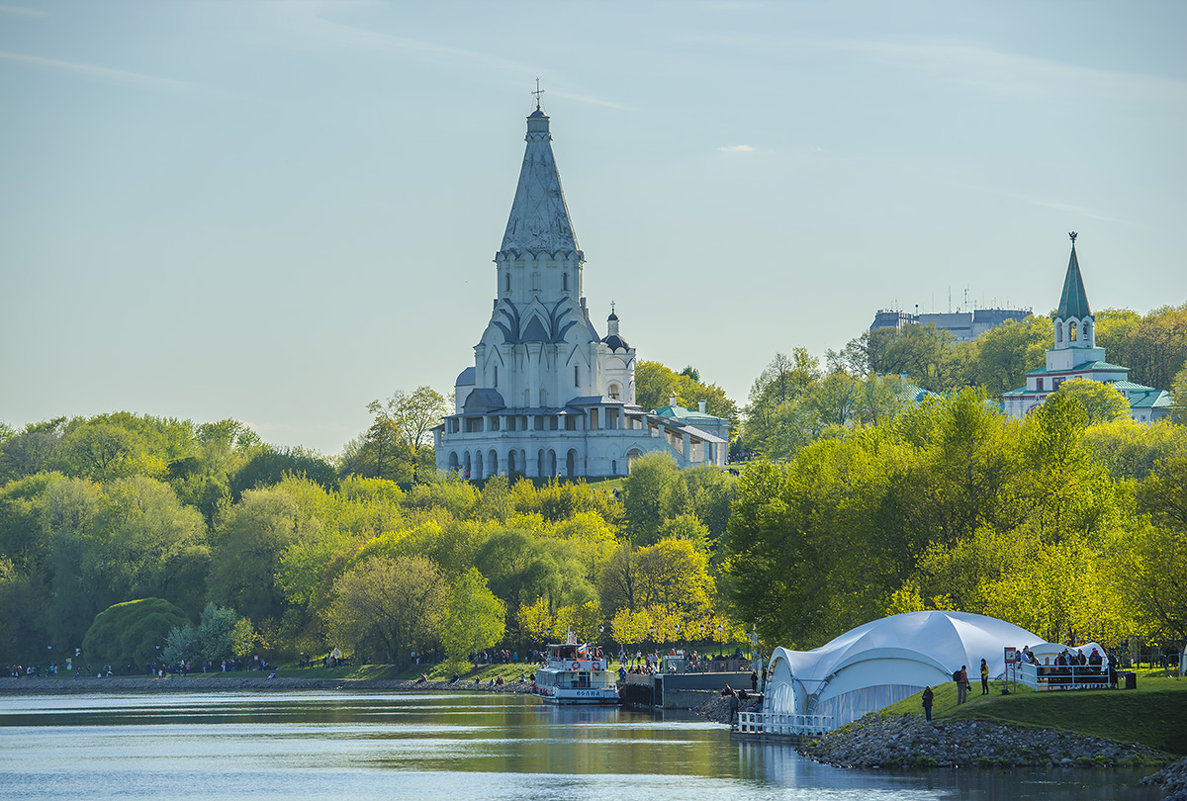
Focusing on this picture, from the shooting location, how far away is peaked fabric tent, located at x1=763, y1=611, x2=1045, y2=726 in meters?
64.2

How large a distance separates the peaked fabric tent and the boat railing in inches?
10.7

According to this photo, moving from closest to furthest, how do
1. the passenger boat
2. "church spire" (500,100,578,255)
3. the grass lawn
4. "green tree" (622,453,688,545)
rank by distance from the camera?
the grass lawn, the passenger boat, "green tree" (622,453,688,545), "church spire" (500,100,578,255)

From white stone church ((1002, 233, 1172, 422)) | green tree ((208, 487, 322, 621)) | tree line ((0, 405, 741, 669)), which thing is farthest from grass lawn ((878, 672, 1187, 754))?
white stone church ((1002, 233, 1172, 422))

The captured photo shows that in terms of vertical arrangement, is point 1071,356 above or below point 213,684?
above

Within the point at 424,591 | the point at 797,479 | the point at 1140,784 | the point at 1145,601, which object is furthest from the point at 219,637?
Result: the point at 1140,784

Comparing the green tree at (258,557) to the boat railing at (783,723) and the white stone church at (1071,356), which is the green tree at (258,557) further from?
the white stone church at (1071,356)

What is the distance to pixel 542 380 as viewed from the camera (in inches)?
7343

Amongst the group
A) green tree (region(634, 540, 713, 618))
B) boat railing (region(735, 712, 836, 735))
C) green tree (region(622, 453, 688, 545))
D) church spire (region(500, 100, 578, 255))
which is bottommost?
boat railing (region(735, 712, 836, 735))

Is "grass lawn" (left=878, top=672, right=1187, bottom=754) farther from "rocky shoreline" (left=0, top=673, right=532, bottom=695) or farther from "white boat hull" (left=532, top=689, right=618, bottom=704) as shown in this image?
"rocky shoreline" (left=0, top=673, right=532, bottom=695)

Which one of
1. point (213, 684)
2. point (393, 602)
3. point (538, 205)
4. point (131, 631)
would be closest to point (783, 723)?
point (393, 602)

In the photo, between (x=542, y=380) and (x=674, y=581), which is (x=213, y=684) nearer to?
(x=674, y=581)

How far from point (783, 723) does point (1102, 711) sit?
673 inches

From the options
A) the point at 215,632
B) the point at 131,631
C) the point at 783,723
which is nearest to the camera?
the point at 783,723

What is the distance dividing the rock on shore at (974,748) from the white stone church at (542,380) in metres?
119
